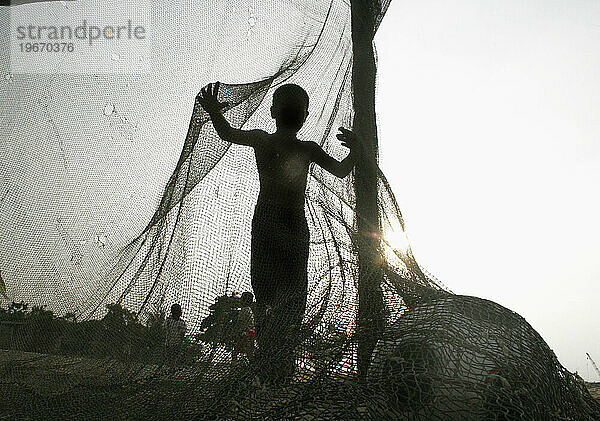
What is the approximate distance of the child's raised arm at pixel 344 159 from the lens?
277 centimetres

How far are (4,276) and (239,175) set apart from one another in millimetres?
1459

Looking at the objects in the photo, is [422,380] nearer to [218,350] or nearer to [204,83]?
[218,350]

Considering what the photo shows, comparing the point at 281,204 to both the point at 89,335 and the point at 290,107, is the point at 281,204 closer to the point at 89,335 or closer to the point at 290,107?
the point at 290,107

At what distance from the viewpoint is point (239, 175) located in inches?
106

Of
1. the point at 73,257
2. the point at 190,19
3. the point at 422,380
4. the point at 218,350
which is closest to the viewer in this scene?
the point at 422,380

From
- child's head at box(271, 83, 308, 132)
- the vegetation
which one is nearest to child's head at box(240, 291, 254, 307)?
the vegetation

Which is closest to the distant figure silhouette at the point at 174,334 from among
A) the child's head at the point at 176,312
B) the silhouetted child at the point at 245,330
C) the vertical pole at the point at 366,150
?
the child's head at the point at 176,312

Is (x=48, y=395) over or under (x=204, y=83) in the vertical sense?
under

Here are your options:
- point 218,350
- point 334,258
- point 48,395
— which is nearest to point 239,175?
point 334,258

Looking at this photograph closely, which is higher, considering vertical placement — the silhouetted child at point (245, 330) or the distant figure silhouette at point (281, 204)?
the distant figure silhouette at point (281, 204)

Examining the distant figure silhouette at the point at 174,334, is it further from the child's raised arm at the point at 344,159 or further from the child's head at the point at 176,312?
the child's raised arm at the point at 344,159

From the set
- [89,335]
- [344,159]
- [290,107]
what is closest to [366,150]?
[344,159]

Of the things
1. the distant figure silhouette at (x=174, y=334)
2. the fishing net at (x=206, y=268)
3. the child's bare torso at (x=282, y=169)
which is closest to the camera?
the fishing net at (x=206, y=268)

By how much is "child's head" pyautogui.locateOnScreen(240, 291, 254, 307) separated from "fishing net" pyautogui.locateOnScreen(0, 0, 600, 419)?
3 cm
